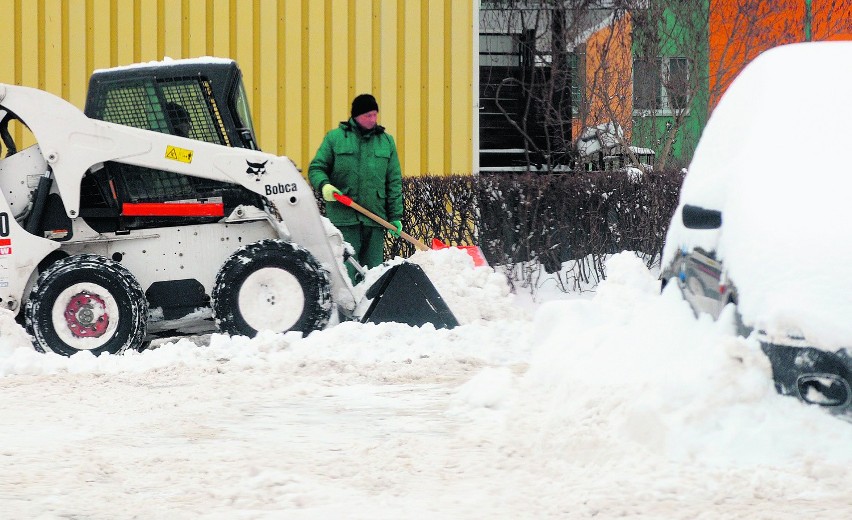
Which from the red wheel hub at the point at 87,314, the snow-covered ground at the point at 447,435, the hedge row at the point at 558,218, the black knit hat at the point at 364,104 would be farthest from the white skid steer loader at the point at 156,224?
the hedge row at the point at 558,218

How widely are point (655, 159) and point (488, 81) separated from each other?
263 centimetres

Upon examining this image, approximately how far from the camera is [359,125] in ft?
34.6

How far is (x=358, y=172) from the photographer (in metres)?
10.5

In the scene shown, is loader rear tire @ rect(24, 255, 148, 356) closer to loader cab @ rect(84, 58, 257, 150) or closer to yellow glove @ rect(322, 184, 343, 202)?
loader cab @ rect(84, 58, 257, 150)

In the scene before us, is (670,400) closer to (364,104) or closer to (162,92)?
(162,92)

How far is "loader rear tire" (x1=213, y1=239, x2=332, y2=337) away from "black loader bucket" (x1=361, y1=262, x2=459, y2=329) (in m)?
0.37

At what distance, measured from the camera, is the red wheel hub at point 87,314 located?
28.6ft

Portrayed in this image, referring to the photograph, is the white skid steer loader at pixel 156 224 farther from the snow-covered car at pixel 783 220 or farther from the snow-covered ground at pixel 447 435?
the snow-covered car at pixel 783 220

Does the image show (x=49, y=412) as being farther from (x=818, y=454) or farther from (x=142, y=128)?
(x=818, y=454)

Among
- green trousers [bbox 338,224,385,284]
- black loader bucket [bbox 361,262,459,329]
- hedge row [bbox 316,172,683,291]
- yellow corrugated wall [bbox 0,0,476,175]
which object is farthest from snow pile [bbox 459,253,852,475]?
yellow corrugated wall [bbox 0,0,476,175]

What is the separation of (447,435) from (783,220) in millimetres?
1771

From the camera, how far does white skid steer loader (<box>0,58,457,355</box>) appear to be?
28.6 ft

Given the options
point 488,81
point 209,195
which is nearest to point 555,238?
point 209,195

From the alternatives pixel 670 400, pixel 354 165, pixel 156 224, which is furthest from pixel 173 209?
pixel 670 400
